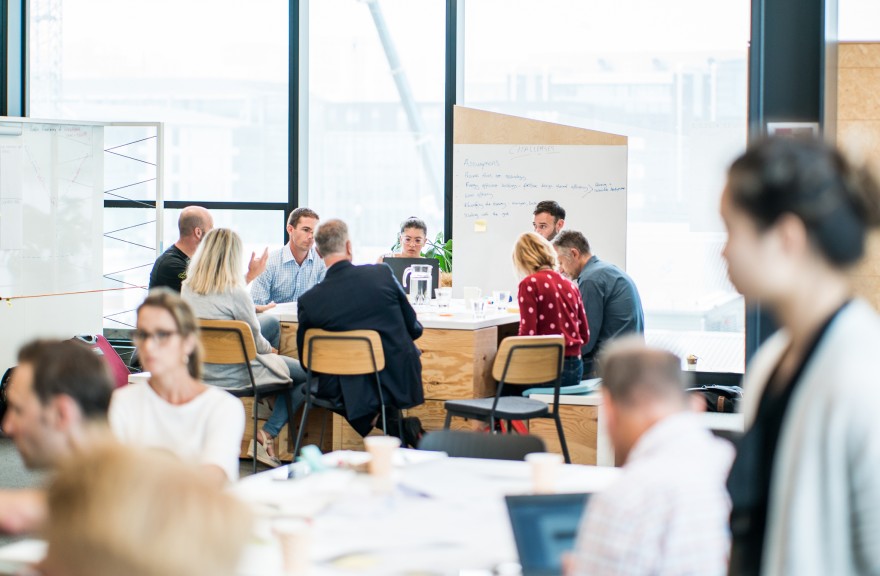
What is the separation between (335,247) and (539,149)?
111 inches

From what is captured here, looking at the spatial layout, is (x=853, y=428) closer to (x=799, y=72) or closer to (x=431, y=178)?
(x=799, y=72)

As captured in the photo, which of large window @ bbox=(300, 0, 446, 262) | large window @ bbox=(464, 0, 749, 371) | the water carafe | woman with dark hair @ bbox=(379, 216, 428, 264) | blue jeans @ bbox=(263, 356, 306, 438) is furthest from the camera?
large window @ bbox=(300, 0, 446, 262)

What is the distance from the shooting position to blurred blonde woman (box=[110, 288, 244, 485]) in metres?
2.81

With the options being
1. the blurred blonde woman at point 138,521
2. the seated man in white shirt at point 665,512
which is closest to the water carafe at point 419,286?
the seated man in white shirt at point 665,512

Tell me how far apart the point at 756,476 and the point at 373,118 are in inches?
301

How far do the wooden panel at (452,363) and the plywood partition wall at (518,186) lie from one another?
2054 millimetres

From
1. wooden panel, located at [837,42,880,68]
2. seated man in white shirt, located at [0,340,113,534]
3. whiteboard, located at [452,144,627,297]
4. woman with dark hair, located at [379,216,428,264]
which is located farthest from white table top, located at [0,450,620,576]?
whiteboard, located at [452,144,627,297]

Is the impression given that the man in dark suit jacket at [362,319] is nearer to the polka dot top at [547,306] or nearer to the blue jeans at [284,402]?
the blue jeans at [284,402]

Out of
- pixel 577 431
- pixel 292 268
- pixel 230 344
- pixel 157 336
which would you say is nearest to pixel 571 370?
pixel 577 431

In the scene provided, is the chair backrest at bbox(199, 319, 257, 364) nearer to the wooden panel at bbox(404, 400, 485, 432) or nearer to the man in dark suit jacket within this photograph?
the man in dark suit jacket

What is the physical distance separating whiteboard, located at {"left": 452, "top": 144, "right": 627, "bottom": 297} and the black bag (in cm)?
146

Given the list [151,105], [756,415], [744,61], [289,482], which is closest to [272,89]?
[151,105]

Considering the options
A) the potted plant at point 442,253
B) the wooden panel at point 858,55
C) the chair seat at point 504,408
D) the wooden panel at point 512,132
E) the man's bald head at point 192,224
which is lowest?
the chair seat at point 504,408

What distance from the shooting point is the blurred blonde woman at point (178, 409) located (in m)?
2.81
